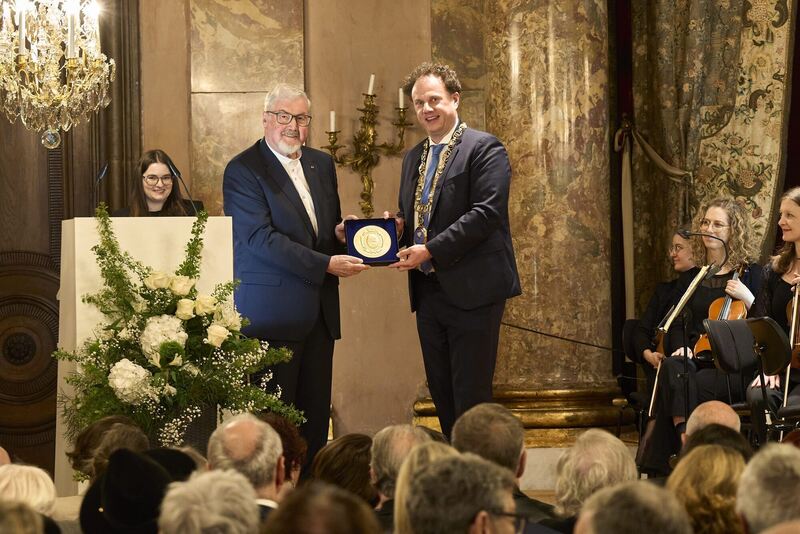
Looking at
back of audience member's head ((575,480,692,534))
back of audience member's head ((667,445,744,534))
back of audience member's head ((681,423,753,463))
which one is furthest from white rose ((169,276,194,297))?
back of audience member's head ((575,480,692,534))

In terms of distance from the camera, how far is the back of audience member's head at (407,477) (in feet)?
7.59

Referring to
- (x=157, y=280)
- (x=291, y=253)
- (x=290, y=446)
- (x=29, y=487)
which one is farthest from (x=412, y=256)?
(x=29, y=487)

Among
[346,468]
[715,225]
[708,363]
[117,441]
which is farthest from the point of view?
[715,225]

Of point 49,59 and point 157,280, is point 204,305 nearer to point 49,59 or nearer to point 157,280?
point 157,280

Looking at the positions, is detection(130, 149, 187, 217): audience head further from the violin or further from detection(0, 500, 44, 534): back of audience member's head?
detection(0, 500, 44, 534): back of audience member's head

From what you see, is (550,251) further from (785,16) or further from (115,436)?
(115,436)

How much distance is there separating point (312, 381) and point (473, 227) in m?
0.97

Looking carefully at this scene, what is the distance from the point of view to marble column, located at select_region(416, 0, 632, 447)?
7305 mm

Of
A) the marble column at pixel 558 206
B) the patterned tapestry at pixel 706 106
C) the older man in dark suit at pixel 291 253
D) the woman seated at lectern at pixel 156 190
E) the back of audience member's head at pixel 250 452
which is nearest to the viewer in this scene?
the back of audience member's head at pixel 250 452

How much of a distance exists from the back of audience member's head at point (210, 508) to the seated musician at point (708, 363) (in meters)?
4.31

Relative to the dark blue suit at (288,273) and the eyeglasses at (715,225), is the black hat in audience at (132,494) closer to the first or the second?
the dark blue suit at (288,273)

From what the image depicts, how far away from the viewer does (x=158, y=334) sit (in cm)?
458

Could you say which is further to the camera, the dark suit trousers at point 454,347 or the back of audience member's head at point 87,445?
the dark suit trousers at point 454,347

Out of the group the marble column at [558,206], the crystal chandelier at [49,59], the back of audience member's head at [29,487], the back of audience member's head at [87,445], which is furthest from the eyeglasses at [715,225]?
the back of audience member's head at [29,487]
